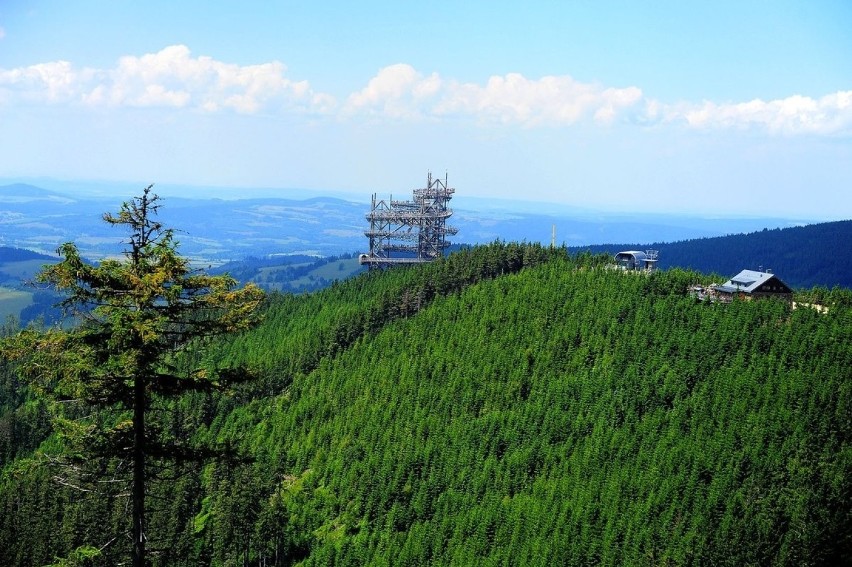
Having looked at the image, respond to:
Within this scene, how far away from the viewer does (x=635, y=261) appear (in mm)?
91938

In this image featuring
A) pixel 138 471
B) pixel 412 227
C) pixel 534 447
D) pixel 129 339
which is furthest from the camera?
pixel 412 227

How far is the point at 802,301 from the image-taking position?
7412cm

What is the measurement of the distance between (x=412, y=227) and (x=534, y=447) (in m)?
59.1

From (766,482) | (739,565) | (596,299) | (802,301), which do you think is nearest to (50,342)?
(739,565)

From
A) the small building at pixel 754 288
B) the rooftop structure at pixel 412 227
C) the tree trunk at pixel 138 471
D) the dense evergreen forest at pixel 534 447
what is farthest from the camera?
the rooftop structure at pixel 412 227

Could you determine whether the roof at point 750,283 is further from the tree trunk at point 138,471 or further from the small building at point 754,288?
the tree trunk at point 138,471

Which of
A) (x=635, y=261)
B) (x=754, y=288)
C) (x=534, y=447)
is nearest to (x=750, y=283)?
(x=754, y=288)

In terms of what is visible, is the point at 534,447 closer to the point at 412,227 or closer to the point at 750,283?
the point at 750,283

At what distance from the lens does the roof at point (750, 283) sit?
74.1m

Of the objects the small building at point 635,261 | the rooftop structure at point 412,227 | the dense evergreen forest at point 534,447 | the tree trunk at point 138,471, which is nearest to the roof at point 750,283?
the dense evergreen forest at point 534,447

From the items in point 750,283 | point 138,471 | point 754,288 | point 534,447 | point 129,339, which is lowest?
point 534,447

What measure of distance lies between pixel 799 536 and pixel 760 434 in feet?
30.1

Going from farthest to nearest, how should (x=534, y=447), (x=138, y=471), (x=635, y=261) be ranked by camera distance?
(x=635, y=261)
(x=534, y=447)
(x=138, y=471)

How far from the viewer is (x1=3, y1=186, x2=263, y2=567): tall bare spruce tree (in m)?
20.7
